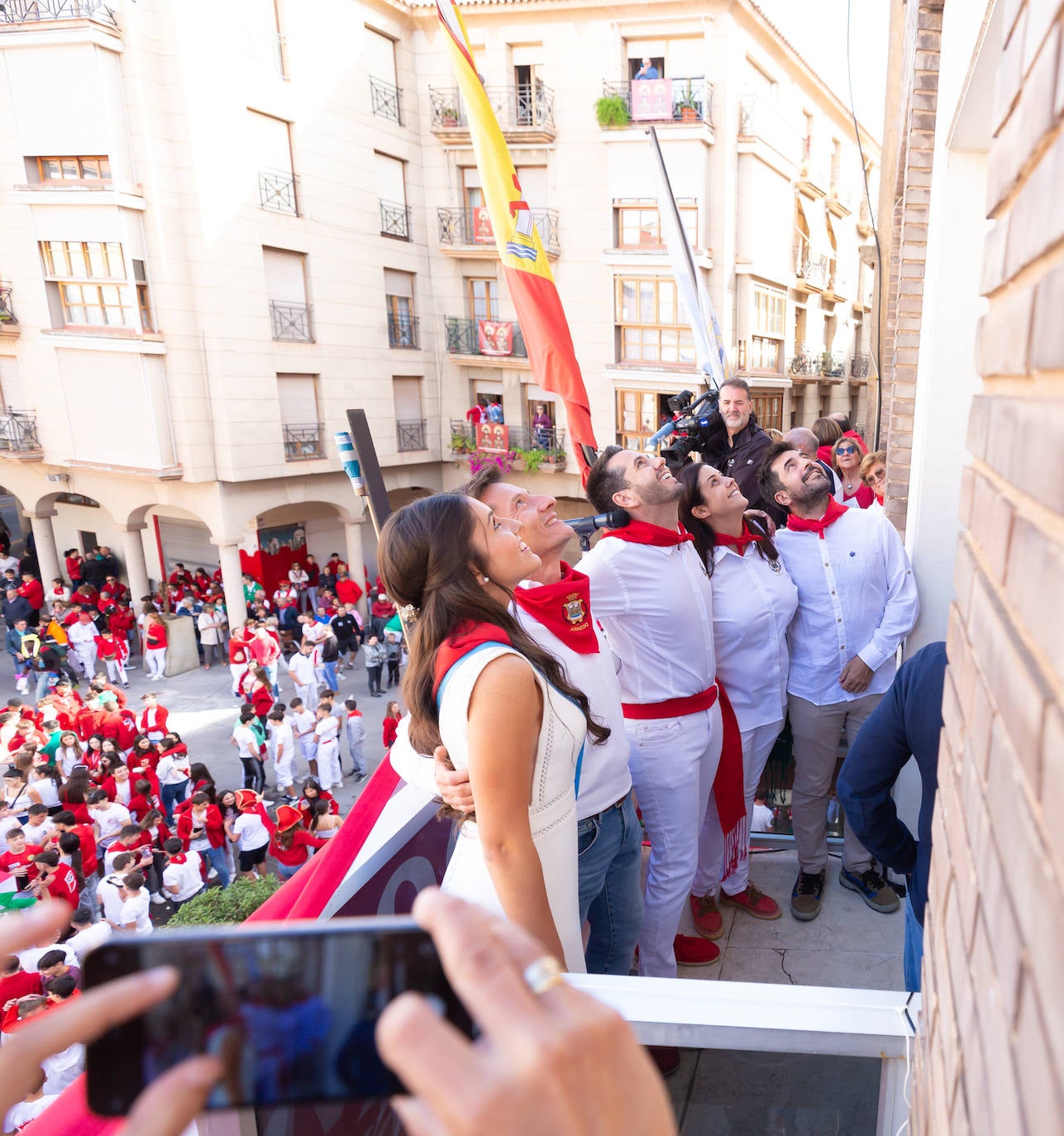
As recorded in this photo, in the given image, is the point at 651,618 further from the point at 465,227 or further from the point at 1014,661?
the point at 465,227

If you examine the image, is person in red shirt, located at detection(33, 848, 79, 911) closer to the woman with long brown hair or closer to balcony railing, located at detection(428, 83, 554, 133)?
the woman with long brown hair

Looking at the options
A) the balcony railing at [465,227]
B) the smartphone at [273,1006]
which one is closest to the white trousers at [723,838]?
the smartphone at [273,1006]

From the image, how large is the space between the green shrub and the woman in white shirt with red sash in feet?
9.19

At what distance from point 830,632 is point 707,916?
1320 mm

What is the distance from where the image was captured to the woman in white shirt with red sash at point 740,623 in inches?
132

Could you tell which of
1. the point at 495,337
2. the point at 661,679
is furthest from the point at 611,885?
the point at 495,337

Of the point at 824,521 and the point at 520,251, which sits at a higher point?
the point at 520,251

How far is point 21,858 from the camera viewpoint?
6.44 meters

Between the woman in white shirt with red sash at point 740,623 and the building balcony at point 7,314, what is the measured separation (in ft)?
55.9

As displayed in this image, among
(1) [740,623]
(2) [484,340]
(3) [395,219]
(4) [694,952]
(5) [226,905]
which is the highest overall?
(3) [395,219]

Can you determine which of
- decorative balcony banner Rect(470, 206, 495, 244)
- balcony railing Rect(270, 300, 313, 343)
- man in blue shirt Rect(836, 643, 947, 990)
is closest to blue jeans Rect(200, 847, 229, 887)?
man in blue shirt Rect(836, 643, 947, 990)

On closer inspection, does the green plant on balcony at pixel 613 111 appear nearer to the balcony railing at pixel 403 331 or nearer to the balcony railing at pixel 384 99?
the balcony railing at pixel 384 99

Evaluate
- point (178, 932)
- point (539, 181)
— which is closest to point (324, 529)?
point (539, 181)

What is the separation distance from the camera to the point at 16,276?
51.3 feet
